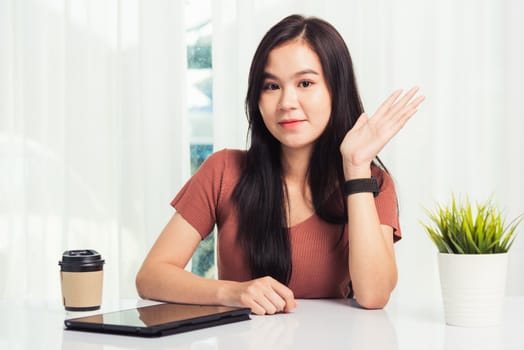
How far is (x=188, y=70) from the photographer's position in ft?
9.55

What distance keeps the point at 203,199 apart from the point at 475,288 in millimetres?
815

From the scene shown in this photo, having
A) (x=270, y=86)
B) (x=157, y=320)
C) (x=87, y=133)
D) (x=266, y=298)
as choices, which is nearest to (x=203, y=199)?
(x=270, y=86)

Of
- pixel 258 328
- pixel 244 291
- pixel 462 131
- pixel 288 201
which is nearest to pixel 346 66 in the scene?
pixel 288 201

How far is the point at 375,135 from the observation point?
5.37 ft

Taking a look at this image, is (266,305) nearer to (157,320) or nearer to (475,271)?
(157,320)

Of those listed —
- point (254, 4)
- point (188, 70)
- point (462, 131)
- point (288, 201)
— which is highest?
point (254, 4)

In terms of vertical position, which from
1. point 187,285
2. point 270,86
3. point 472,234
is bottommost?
point 187,285

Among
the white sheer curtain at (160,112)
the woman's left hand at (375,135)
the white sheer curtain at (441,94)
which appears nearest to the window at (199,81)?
the white sheer curtain at (160,112)

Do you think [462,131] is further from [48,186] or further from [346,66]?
[48,186]

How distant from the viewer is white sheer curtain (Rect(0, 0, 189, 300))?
2.83m

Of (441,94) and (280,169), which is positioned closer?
(280,169)

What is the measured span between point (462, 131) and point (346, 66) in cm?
102

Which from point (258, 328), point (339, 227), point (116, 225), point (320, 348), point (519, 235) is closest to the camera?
point (320, 348)

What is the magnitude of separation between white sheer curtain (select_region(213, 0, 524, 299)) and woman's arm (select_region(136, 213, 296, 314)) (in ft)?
3.66
